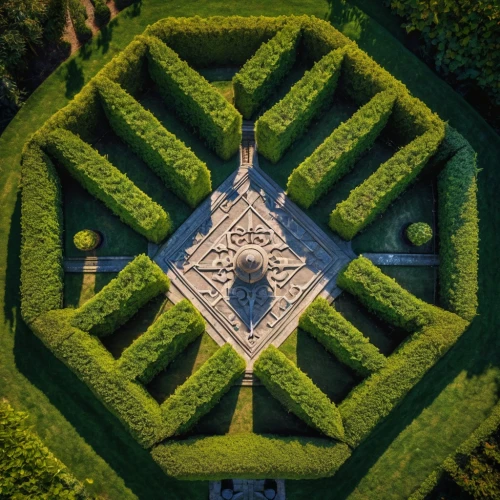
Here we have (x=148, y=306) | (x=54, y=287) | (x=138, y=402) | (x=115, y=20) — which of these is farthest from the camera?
(x=115, y=20)

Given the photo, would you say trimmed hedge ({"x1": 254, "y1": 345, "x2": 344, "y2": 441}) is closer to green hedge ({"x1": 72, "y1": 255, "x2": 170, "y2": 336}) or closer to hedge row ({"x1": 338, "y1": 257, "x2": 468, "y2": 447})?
hedge row ({"x1": 338, "y1": 257, "x2": 468, "y2": 447})

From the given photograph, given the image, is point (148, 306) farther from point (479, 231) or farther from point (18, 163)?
point (479, 231)

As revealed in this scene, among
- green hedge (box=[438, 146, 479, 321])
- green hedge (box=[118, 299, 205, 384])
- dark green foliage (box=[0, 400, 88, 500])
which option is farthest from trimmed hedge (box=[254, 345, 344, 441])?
dark green foliage (box=[0, 400, 88, 500])

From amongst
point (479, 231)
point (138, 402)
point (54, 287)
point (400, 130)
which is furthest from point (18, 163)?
point (479, 231)

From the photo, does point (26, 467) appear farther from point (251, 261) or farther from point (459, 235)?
point (459, 235)

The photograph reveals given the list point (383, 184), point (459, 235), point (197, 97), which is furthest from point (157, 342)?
point (459, 235)
